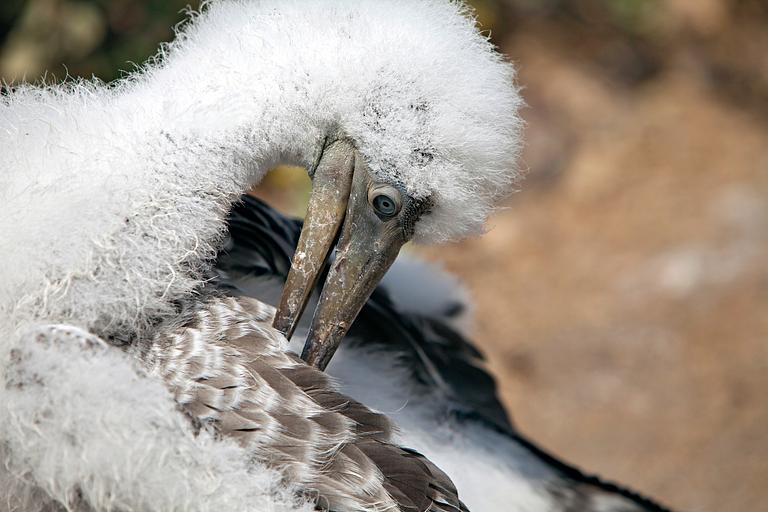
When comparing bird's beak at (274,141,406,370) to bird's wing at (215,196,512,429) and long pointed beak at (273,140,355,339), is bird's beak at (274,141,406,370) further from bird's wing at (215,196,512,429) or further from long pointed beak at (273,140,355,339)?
bird's wing at (215,196,512,429)

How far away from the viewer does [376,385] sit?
190 centimetres

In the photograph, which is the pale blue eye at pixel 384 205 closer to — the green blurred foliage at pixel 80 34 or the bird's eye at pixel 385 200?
the bird's eye at pixel 385 200

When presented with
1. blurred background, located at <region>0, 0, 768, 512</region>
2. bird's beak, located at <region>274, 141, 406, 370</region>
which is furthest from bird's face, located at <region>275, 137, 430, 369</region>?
blurred background, located at <region>0, 0, 768, 512</region>

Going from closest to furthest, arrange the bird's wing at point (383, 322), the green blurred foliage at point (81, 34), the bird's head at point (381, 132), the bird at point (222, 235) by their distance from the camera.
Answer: the bird at point (222, 235), the bird's head at point (381, 132), the bird's wing at point (383, 322), the green blurred foliage at point (81, 34)

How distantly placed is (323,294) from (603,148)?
9.44ft

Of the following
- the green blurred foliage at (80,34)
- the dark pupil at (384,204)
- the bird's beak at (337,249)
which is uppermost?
the dark pupil at (384,204)

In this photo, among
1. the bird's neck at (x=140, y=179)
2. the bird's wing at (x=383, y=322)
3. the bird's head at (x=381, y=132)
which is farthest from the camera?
the bird's wing at (x=383, y=322)

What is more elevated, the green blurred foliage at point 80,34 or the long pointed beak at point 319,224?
the long pointed beak at point 319,224

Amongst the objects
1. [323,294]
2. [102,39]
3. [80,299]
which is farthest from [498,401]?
[102,39]

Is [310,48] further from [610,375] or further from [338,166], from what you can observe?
[610,375]

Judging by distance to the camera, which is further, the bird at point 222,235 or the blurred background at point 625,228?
the blurred background at point 625,228

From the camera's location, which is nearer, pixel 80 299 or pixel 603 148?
pixel 80 299

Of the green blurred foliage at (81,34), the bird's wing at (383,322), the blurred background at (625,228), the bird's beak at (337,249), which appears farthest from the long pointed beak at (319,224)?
the blurred background at (625,228)

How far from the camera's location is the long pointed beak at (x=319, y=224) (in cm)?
165
